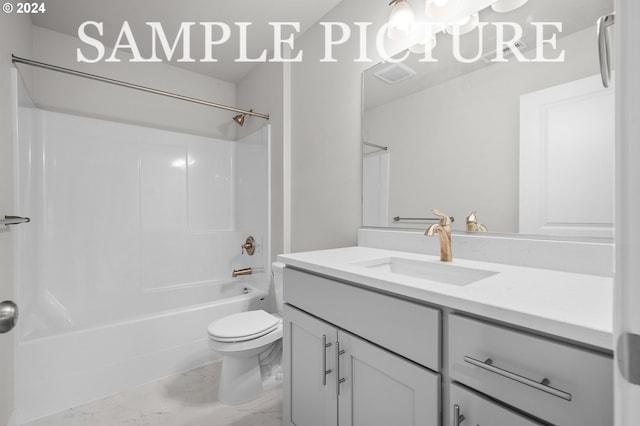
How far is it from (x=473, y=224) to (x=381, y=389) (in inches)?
29.6

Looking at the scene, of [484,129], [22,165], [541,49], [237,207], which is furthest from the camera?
[237,207]

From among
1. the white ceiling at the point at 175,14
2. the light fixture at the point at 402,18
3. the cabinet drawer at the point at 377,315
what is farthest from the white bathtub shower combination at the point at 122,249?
the light fixture at the point at 402,18

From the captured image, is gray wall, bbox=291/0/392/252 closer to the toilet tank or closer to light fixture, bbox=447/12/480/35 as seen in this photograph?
the toilet tank

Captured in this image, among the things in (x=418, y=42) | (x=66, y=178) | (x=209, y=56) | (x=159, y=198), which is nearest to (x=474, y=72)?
(x=418, y=42)

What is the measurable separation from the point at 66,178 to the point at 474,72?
2.73 m

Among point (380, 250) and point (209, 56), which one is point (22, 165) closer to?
point (209, 56)

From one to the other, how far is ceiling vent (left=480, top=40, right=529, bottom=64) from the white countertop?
0.82m

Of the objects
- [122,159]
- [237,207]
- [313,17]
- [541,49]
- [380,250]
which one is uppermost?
[313,17]

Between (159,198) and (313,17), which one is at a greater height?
(313,17)

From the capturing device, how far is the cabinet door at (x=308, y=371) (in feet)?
3.41

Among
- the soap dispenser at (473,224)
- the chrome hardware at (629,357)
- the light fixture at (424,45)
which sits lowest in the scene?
the chrome hardware at (629,357)

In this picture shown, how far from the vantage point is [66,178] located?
218 cm

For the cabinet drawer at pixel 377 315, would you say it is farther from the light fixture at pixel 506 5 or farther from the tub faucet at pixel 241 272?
the tub faucet at pixel 241 272

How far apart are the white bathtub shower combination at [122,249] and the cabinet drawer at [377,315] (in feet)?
4.04
